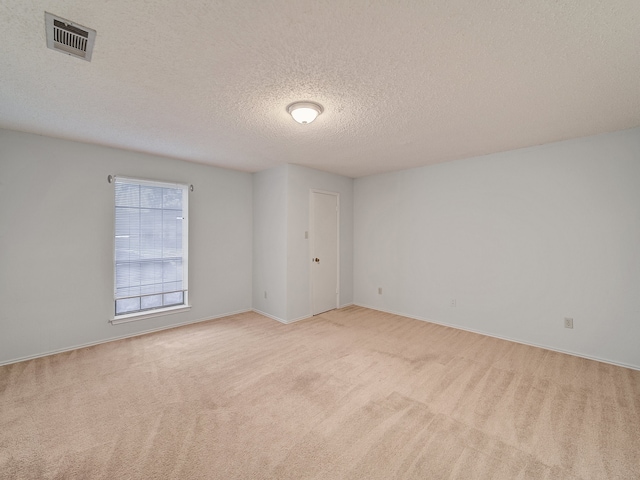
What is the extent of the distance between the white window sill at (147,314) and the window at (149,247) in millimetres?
20

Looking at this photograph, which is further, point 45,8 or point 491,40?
point 491,40

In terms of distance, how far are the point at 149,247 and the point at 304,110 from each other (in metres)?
3.10

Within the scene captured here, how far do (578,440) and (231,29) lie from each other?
3.48 meters

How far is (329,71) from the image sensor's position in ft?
6.44

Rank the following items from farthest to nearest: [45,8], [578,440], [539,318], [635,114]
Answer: [539,318]
[635,114]
[578,440]
[45,8]

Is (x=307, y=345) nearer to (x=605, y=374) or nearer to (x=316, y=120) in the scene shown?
(x=316, y=120)

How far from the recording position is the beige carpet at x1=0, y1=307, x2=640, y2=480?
1.71 m

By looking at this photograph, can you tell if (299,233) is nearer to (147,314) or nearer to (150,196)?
(150,196)

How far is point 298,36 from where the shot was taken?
162 cm

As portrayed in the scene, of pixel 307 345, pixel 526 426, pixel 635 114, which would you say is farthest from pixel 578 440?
pixel 635 114

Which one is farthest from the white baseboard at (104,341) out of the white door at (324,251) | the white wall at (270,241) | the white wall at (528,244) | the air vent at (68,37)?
the air vent at (68,37)

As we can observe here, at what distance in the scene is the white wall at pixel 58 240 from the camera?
10.1 feet

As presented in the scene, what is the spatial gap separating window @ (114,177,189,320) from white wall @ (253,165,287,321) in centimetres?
122

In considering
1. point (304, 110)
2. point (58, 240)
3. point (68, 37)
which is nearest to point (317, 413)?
point (304, 110)
